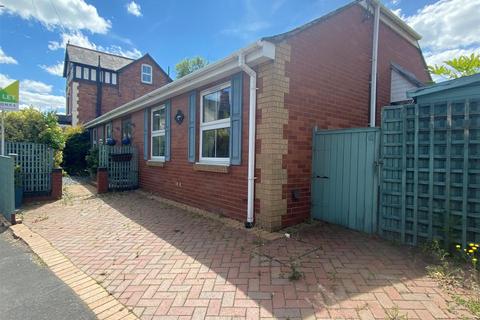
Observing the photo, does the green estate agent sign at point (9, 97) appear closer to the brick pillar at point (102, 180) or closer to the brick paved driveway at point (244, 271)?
the brick pillar at point (102, 180)

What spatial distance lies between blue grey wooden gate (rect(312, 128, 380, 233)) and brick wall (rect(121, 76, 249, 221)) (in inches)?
56.8

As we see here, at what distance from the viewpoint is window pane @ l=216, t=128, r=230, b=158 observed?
5.80m

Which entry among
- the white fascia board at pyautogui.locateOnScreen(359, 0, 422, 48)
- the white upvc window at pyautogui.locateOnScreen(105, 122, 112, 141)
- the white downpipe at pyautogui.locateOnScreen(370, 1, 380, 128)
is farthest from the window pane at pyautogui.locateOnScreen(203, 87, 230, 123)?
the white upvc window at pyautogui.locateOnScreen(105, 122, 112, 141)

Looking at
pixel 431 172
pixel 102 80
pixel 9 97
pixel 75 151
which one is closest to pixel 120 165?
pixel 9 97

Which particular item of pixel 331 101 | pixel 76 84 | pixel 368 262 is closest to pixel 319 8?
pixel 331 101

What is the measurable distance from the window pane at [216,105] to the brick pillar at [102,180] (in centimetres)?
487

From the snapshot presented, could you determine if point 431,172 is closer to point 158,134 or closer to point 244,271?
point 244,271

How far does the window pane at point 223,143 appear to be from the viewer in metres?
5.80

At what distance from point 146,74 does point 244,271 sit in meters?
22.9

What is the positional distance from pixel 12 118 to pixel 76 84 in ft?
45.9

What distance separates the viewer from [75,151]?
17.6 meters

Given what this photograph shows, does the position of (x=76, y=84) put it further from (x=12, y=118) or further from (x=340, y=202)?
(x=340, y=202)

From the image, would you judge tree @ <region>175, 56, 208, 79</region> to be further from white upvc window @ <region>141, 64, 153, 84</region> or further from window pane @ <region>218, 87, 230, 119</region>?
window pane @ <region>218, 87, 230, 119</region>

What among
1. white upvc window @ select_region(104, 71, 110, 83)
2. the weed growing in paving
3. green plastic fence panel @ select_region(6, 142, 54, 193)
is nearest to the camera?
the weed growing in paving
